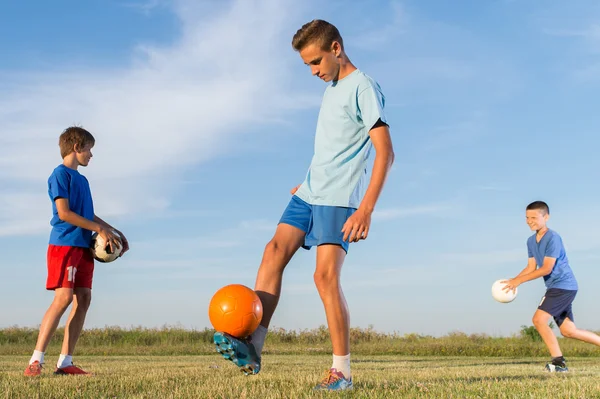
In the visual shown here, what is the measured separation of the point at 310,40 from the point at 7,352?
15.4 meters

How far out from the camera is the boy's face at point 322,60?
5098 mm

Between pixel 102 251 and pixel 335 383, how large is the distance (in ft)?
11.7

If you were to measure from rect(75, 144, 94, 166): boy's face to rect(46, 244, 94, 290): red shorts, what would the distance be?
1.03 metres

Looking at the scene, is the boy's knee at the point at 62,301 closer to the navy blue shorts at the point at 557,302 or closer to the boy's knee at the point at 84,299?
the boy's knee at the point at 84,299

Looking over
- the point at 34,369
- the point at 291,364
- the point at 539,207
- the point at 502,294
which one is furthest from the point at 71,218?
the point at 539,207

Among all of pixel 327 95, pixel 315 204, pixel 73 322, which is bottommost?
pixel 73 322

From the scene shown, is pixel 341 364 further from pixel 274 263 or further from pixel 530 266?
pixel 530 266

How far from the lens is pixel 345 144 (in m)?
5.15

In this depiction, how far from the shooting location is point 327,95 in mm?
5355

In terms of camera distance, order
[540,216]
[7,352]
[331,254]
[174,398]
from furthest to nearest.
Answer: [7,352] < [540,216] < [331,254] < [174,398]

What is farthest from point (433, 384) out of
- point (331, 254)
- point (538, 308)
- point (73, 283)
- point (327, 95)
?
point (538, 308)

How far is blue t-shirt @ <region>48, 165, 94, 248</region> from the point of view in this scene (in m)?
7.25

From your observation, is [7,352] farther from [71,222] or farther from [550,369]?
[550,369]

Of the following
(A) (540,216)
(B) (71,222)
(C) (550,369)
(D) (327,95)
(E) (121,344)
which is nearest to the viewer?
(D) (327,95)
